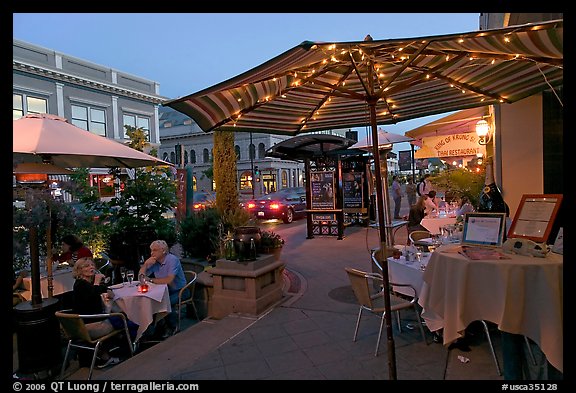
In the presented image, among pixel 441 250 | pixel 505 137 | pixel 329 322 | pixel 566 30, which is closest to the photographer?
pixel 566 30

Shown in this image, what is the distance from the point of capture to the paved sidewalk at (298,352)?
3.48 meters

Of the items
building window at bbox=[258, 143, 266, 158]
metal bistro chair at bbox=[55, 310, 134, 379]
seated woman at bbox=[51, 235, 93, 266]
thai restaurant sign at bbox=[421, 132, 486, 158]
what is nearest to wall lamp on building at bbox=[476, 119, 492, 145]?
thai restaurant sign at bbox=[421, 132, 486, 158]

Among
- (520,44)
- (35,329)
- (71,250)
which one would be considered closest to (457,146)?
(520,44)

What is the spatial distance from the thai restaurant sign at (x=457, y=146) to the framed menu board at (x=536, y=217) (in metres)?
8.23

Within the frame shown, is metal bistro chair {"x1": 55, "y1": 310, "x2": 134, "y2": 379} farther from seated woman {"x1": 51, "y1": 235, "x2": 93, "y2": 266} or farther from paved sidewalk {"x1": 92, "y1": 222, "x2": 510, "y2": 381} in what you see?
seated woman {"x1": 51, "y1": 235, "x2": 93, "y2": 266}

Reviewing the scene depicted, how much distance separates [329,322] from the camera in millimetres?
4820

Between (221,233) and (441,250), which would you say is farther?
(221,233)

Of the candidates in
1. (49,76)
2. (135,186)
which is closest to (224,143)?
(135,186)

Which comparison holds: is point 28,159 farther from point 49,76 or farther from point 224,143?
point 49,76

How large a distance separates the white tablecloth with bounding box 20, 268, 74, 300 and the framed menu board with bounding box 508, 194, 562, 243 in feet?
19.6

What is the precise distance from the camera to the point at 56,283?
5.38 metres

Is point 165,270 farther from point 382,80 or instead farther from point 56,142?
point 382,80

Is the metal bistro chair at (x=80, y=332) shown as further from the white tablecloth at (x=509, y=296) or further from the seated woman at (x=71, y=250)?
the white tablecloth at (x=509, y=296)

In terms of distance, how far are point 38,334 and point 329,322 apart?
353 cm
